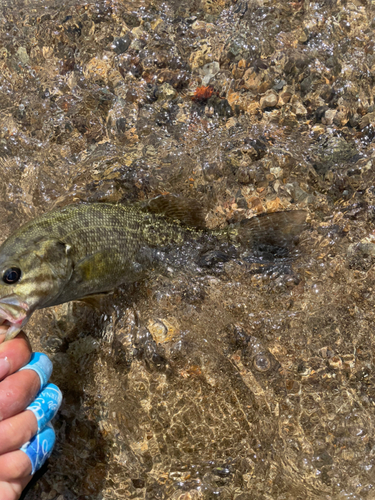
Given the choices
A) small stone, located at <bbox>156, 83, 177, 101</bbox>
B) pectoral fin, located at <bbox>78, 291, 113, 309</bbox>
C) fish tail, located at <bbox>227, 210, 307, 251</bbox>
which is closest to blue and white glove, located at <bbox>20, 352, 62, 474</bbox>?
pectoral fin, located at <bbox>78, 291, 113, 309</bbox>

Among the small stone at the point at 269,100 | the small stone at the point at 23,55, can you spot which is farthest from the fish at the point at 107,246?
the small stone at the point at 23,55

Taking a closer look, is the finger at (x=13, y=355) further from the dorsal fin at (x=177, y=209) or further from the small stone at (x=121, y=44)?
the small stone at (x=121, y=44)

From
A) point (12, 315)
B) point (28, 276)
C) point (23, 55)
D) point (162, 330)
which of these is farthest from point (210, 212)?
point (23, 55)

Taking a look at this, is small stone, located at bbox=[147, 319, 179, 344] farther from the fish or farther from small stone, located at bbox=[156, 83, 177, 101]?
small stone, located at bbox=[156, 83, 177, 101]

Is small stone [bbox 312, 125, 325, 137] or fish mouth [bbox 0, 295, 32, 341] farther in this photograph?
small stone [bbox 312, 125, 325, 137]

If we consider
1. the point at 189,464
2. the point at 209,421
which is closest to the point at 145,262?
the point at 209,421

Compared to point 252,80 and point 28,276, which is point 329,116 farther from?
point 28,276
